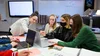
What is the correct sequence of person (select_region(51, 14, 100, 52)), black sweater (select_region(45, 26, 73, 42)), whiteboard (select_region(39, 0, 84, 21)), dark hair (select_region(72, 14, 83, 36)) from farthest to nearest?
whiteboard (select_region(39, 0, 84, 21))
black sweater (select_region(45, 26, 73, 42))
dark hair (select_region(72, 14, 83, 36))
person (select_region(51, 14, 100, 52))

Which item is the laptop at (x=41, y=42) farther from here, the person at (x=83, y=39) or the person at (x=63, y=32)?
the person at (x=63, y=32)

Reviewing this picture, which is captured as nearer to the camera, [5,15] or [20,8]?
[20,8]

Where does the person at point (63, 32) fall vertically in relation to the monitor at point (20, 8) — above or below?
below

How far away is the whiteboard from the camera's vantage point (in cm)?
560

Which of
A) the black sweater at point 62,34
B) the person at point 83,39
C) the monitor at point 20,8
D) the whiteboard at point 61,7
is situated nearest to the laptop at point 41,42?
the person at point 83,39

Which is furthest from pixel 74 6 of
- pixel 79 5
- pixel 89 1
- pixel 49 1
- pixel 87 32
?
pixel 87 32

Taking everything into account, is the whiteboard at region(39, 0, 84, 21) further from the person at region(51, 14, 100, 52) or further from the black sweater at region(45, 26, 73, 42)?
the person at region(51, 14, 100, 52)

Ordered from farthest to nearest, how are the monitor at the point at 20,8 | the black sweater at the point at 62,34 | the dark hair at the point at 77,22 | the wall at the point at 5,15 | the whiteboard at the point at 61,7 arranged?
1. the wall at the point at 5,15
2. the monitor at the point at 20,8
3. the whiteboard at the point at 61,7
4. the black sweater at the point at 62,34
5. the dark hair at the point at 77,22

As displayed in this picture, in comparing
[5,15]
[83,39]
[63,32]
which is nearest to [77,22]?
[83,39]

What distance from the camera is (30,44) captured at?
8.61 feet

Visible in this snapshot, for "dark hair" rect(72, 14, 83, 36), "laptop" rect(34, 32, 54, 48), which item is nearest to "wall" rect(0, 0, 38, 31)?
"laptop" rect(34, 32, 54, 48)

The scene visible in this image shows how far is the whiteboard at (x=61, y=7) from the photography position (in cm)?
560

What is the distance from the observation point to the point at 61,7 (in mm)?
5727

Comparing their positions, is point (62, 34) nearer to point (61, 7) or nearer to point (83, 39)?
point (83, 39)
